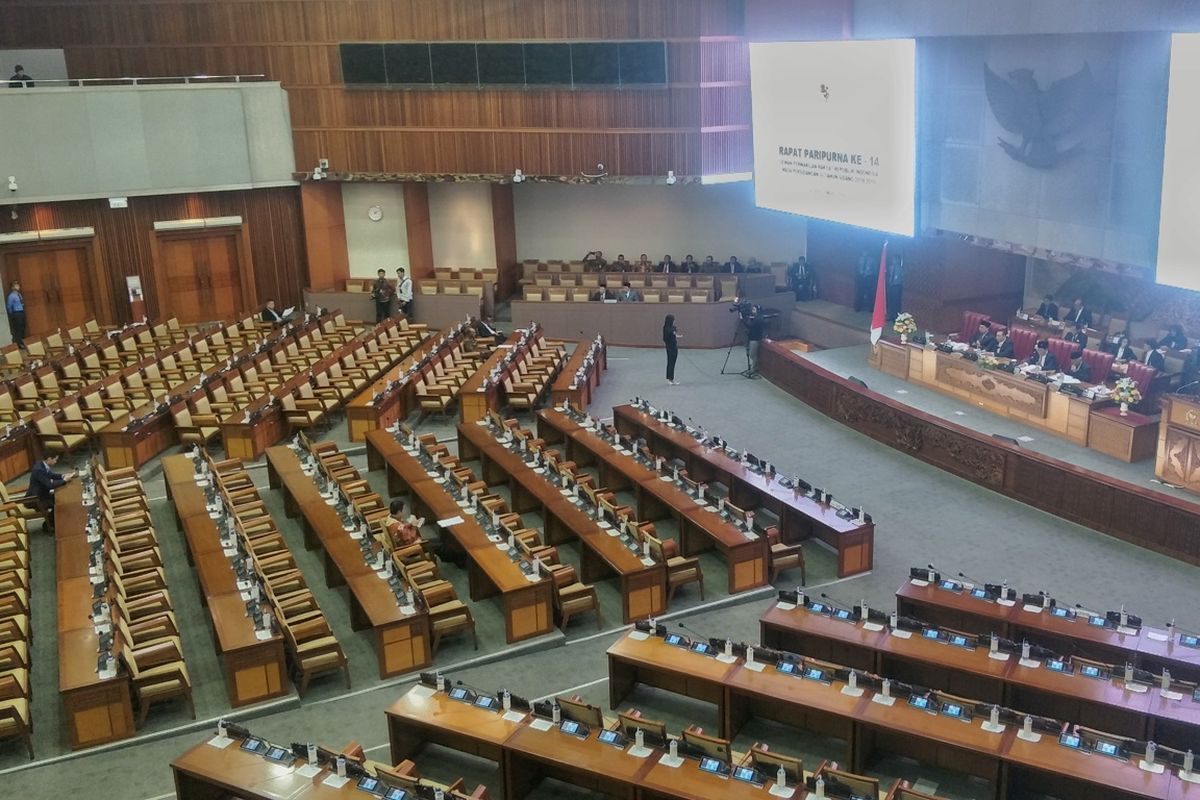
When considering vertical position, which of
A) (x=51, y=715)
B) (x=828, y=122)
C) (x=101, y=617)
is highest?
(x=828, y=122)

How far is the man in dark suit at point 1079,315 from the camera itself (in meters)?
16.3

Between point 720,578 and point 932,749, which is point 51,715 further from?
point 932,749

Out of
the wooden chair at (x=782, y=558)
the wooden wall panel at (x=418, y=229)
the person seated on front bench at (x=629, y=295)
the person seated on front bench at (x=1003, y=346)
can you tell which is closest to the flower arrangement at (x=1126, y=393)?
the person seated on front bench at (x=1003, y=346)

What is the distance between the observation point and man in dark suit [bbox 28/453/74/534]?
41.1 ft

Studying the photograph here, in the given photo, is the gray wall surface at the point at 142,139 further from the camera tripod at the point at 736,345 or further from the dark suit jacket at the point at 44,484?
the camera tripod at the point at 736,345

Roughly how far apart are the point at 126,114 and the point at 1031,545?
16401mm

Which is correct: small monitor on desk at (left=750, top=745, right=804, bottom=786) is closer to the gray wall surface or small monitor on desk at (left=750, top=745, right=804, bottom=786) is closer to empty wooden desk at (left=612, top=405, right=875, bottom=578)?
empty wooden desk at (left=612, top=405, right=875, bottom=578)

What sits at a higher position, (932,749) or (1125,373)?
(1125,373)

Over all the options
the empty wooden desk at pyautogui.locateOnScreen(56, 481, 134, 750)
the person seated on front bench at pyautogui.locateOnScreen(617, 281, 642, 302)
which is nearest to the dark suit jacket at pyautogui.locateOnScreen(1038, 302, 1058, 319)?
the person seated on front bench at pyautogui.locateOnScreen(617, 281, 642, 302)

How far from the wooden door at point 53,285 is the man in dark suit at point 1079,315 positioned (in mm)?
16613

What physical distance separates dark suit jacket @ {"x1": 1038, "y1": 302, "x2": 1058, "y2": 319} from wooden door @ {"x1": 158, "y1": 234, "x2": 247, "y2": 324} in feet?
47.8

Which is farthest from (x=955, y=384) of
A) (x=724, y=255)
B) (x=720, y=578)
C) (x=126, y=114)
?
(x=126, y=114)

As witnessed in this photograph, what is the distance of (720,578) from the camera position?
1138 centimetres

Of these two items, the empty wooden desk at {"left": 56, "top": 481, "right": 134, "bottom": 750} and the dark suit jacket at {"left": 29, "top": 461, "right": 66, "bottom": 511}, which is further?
the dark suit jacket at {"left": 29, "top": 461, "right": 66, "bottom": 511}
